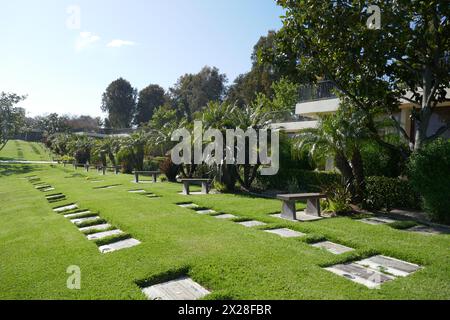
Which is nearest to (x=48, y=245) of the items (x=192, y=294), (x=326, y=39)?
(x=192, y=294)

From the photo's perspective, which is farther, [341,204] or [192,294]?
[341,204]

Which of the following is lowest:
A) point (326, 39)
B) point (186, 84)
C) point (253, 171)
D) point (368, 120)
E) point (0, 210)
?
point (0, 210)

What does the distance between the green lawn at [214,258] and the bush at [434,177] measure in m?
1.63

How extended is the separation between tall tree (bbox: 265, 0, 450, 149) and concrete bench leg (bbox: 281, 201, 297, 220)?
4.05 meters

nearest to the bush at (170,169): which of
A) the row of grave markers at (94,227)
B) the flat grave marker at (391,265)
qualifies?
the row of grave markers at (94,227)

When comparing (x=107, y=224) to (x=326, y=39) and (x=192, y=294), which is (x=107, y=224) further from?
(x=326, y=39)

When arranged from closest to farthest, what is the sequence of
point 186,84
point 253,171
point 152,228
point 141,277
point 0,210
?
point 141,277
point 152,228
point 0,210
point 253,171
point 186,84

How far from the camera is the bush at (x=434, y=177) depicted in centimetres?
874

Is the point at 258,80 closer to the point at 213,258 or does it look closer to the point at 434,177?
the point at 434,177

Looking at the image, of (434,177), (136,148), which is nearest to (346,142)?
(434,177)

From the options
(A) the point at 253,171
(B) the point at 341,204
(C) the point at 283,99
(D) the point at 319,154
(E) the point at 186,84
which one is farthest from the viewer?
(E) the point at 186,84

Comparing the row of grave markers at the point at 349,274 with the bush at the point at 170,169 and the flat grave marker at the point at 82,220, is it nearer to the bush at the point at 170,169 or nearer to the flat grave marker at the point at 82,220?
the flat grave marker at the point at 82,220
